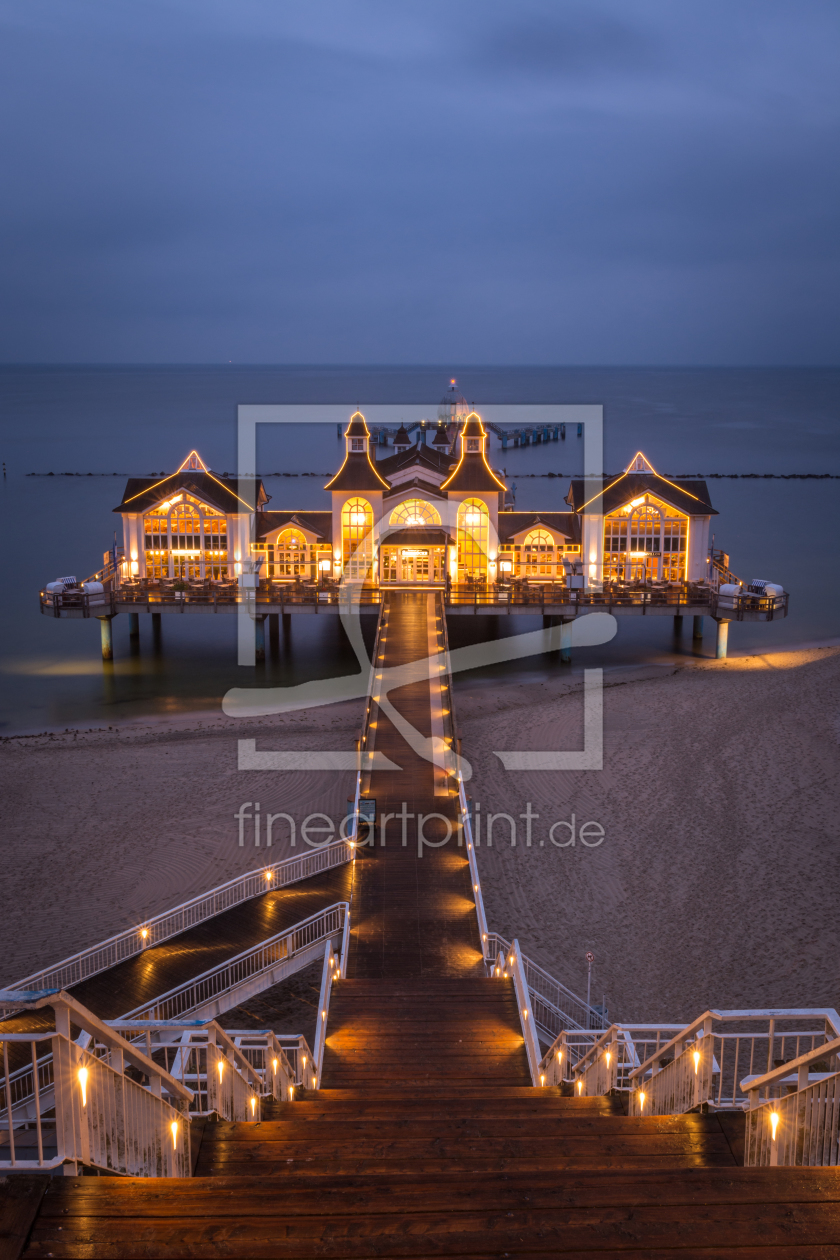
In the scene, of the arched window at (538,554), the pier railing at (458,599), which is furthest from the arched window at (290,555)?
the arched window at (538,554)

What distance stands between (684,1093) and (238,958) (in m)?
7.97

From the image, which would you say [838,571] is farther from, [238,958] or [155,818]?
[238,958]

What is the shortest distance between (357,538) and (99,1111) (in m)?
34.0

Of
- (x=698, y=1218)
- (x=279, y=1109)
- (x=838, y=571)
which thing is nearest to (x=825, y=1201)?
(x=698, y=1218)

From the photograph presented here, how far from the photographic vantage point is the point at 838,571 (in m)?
54.9

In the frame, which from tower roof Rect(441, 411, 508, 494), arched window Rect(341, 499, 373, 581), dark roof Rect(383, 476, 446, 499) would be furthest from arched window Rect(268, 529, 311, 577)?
tower roof Rect(441, 411, 508, 494)

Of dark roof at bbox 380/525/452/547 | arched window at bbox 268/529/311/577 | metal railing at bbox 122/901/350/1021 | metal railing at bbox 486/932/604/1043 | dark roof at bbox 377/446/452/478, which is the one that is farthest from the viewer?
dark roof at bbox 377/446/452/478

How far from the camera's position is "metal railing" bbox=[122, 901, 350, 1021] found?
510 inches

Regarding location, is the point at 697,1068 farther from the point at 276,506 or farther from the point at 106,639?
the point at 276,506

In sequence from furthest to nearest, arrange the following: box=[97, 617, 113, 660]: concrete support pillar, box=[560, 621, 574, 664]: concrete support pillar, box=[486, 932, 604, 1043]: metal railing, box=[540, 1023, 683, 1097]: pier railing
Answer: box=[560, 621, 574, 664]: concrete support pillar → box=[97, 617, 113, 660]: concrete support pillar → box=[486, 932, 604, 1043]: metal railing → box=[540, 1023, 683, 1097]: pier railing

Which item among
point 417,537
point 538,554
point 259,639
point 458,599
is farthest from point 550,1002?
Answer: point 538,554

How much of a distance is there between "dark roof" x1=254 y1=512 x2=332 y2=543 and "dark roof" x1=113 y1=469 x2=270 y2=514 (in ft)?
3.55

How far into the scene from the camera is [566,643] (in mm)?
37656

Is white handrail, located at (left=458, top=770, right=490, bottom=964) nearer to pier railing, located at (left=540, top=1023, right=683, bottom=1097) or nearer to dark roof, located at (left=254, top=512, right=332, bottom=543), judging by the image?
pier railing, located at (left=540, top=1023, right=683, bottom=1097)
